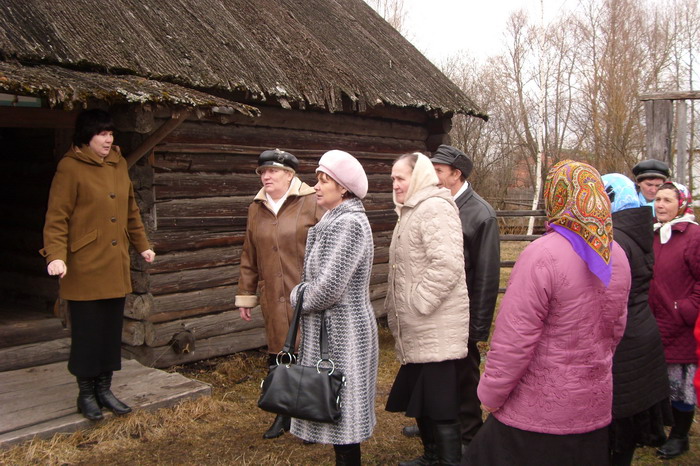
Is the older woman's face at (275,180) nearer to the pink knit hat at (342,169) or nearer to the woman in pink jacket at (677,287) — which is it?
the pink knit hat at (342,169)

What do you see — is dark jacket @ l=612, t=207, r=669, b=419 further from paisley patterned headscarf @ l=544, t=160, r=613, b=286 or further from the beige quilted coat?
paisley patterned headscarf @ l=544, t=160, r=613, b=286

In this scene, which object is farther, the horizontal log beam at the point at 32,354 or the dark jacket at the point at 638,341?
the horizontal log beam at the point at 32,354

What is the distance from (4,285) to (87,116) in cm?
396

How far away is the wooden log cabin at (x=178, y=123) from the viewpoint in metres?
4.79

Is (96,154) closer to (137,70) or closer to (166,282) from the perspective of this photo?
(137,70)

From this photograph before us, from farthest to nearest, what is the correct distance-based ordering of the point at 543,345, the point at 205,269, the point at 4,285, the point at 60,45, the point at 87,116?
the point at 4,285 < the point at 205,269 < the point at 60,45 < the point at 87,116 < the point at 543,345

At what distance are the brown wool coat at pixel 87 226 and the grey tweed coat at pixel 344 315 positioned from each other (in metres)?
1.54

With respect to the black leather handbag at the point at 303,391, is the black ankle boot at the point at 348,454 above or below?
below

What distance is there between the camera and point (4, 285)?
7070mm

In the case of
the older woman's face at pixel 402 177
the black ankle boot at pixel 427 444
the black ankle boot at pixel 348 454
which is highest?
the older woman's face at pixel 402 177

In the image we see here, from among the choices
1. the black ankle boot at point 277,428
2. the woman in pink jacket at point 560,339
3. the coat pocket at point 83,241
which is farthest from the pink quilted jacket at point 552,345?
Result: the coat pocket at point 83,241

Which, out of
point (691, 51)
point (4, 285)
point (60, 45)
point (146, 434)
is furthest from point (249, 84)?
point (691, 51)

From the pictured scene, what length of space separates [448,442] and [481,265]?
1.05 meters

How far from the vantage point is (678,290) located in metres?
4.12
